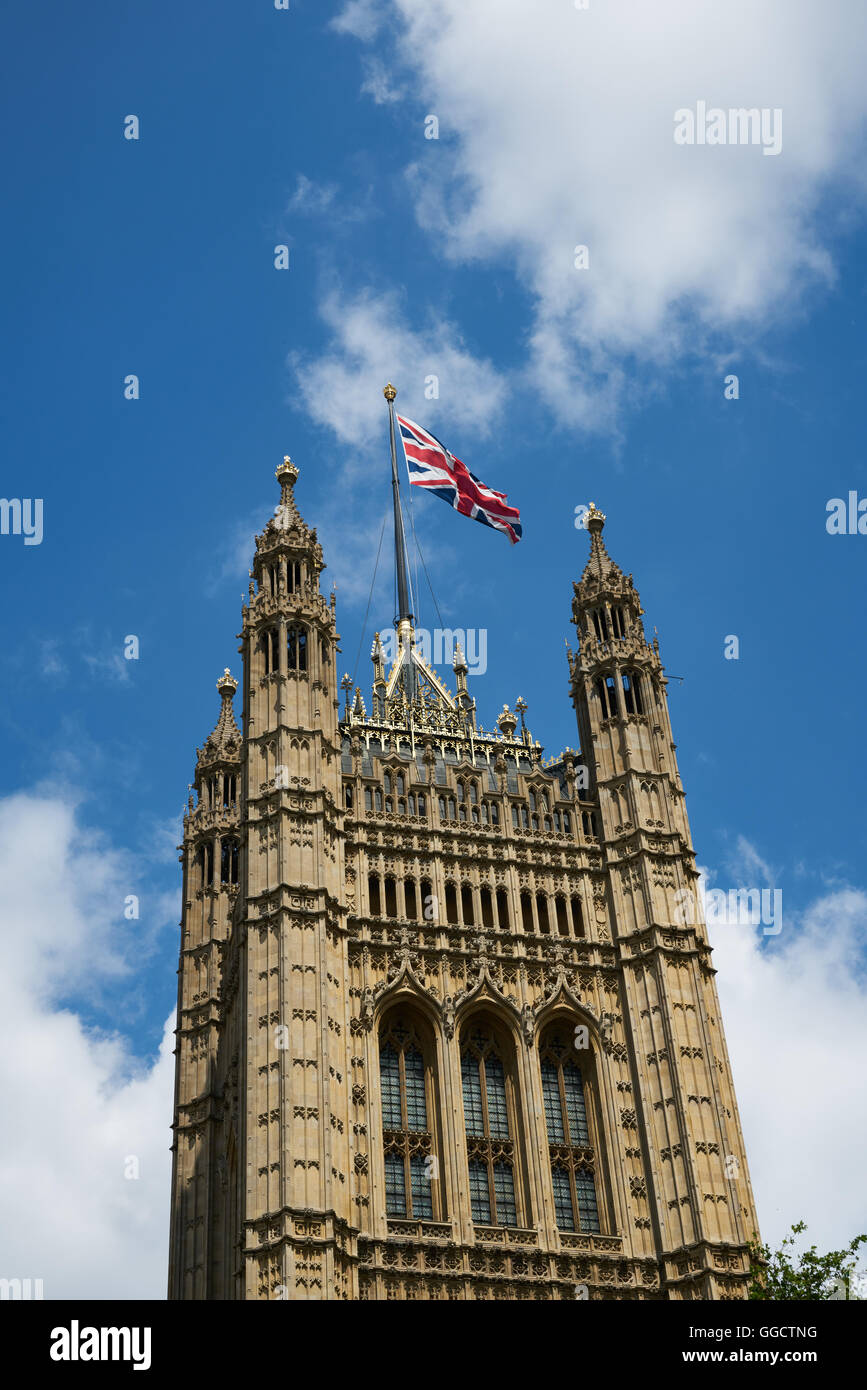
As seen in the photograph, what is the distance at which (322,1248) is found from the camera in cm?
4684

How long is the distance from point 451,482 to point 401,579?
7.98 meters

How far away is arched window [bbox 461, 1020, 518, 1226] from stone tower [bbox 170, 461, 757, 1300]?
8 cm

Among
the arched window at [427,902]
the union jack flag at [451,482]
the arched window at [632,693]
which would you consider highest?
the union jack flag at [451,482]

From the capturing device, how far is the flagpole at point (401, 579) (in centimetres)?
6981

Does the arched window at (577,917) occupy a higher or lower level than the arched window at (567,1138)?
higher

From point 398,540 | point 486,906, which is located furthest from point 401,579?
point 486,906

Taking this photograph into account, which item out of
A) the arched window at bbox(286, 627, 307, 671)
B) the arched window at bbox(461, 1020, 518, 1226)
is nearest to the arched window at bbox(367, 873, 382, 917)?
the arched window at bbox(461, 1020, 518, 1226)

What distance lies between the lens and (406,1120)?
174 ft

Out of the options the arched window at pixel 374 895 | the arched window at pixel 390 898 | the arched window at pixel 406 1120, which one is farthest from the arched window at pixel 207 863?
the arched window at pixel 406 1120

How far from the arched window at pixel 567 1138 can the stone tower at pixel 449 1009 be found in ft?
0.31

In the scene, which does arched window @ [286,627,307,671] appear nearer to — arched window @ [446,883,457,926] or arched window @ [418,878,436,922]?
arched window @ [418,878,436,922]

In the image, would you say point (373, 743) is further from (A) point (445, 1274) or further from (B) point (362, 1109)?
(A) point (445, 1274)

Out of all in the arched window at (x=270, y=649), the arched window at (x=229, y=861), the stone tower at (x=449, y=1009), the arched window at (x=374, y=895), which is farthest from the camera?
the arched window at (x=229, y=861)

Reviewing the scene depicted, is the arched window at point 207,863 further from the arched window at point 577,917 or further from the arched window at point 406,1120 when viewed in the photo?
the arched window at point 577,917
